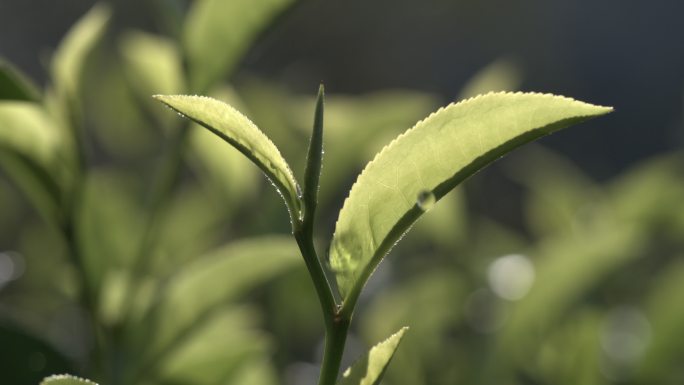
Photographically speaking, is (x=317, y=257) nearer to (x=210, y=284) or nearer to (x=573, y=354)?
(x=210, y=284)

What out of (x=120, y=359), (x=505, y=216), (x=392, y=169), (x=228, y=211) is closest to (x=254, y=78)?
(x=228, y=211)

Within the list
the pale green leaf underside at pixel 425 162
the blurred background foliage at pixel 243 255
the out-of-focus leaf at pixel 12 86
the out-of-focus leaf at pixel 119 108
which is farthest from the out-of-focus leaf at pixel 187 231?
the pale green leaf underside at pixel 425 162

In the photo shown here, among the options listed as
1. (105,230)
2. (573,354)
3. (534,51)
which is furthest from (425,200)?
(534,51)

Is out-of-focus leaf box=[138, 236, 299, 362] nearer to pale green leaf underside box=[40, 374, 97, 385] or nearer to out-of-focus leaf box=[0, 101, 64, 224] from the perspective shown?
out-of-focus leaf box=[0, 101, 64, 224]

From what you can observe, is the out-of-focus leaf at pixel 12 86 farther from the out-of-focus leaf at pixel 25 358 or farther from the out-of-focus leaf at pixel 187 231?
the out-of-focus leaf at pixel 187 231

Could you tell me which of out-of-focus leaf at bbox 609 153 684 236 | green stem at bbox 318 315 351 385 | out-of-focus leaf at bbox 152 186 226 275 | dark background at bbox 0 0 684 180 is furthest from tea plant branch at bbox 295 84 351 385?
dark background at bbox 0 0 684 180
